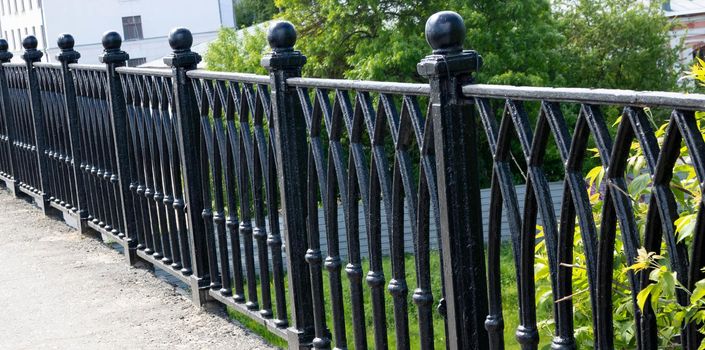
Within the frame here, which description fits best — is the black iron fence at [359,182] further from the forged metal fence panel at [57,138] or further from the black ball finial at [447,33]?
the forged metal fence panel at [57,138]

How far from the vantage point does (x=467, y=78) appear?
2578mm

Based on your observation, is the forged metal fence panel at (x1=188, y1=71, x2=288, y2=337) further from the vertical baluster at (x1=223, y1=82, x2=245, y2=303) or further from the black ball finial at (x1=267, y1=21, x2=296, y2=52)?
the black ball finial at (x1=267, y1=21, x2=296, y2=52)

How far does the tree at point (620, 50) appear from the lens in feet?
107

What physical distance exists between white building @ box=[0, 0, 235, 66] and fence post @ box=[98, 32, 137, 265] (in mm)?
63317

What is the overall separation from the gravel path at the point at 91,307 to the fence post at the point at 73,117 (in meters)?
0.20

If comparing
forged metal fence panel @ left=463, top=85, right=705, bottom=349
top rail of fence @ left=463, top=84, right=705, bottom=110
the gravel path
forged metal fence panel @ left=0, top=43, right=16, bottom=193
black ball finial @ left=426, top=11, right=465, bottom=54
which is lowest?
the gravel path

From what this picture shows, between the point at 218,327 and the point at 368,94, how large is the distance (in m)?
1.81

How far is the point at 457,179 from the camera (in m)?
2.64

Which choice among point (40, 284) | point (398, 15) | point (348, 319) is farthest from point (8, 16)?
point (40, 284)

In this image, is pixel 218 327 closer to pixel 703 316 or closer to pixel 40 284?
pixel 40 284

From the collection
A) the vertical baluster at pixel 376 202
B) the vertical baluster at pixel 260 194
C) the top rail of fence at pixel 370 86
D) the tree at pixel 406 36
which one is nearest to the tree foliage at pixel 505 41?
the tree at pixel 406 36

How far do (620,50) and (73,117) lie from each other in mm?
28862

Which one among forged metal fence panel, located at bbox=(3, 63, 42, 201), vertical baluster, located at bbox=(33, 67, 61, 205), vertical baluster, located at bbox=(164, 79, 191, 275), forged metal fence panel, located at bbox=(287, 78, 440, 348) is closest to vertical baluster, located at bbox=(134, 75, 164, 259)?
vertical baluster, located at bbox=(164, 79, 191, 275)

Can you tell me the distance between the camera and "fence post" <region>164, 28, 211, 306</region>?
14.2ft
